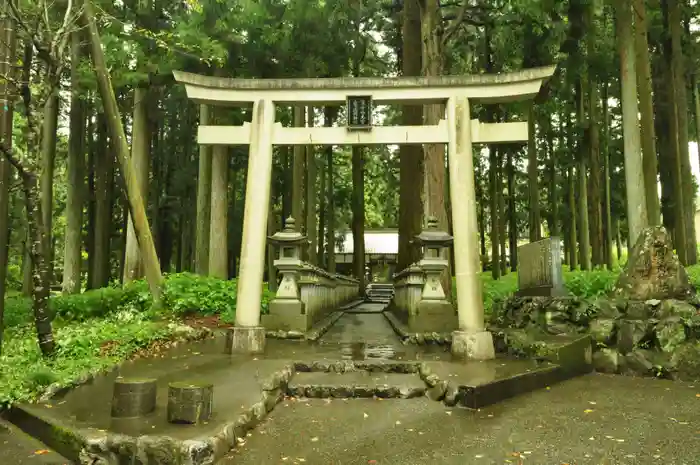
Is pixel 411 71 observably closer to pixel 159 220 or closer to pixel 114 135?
pixel 114 135

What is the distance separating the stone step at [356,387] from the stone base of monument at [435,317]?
3.84 m

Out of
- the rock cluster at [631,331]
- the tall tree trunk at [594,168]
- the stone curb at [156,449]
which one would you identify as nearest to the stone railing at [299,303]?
the rock cluster at [631,331]

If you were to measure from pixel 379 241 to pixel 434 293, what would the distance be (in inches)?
1390

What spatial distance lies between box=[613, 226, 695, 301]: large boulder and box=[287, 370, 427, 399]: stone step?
14.0 ft

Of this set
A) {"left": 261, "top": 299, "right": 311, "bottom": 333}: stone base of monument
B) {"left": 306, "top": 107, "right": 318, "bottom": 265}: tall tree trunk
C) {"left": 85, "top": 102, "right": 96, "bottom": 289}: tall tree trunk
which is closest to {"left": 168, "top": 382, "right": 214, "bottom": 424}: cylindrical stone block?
{"left": 261, "top": 299, "right": 311, "bottom": 333}: stone base of monument

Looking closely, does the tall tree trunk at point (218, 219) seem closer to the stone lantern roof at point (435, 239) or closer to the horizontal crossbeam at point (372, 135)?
the horizontal crossbeam at point (372, 135)

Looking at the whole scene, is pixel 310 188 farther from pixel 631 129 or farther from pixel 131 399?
pixel 131 399

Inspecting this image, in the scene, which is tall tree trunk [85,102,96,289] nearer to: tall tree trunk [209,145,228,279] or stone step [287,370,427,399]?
tall tree trunk [209,145,228,279]

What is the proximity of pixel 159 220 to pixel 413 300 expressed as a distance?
1654 cm

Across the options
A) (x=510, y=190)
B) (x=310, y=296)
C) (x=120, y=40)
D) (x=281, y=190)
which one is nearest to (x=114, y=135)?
(x=120, y=40)

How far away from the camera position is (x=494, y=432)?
515cm

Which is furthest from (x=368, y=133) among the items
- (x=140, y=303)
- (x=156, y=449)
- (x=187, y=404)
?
(x=140, y=303)

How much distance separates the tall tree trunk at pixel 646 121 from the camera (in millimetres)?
11203

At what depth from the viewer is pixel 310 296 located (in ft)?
41.8
